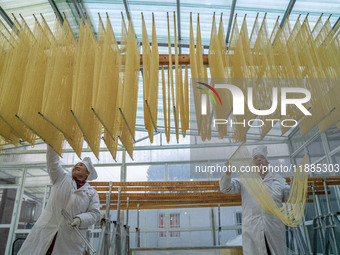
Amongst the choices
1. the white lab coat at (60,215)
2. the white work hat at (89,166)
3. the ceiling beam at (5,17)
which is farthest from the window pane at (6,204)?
the white lab coat at (60,215)

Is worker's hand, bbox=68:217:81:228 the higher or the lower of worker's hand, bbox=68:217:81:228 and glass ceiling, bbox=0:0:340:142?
the lower

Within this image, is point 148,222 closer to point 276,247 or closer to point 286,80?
point 276,247

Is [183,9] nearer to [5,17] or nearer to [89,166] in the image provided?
[5,17]

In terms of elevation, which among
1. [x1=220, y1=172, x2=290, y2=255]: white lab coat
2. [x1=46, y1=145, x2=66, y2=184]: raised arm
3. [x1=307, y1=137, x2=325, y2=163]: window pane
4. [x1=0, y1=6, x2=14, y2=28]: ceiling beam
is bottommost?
[x1=220, y1=172, x2=290, y2=255]: white lab coat

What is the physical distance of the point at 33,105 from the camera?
1.72 metres

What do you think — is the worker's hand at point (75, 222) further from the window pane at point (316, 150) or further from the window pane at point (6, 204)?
the window pane at point (6, 204)

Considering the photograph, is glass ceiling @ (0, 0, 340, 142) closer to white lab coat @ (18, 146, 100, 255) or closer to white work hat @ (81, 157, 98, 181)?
white work hat @ (81, 157, 98, 181)

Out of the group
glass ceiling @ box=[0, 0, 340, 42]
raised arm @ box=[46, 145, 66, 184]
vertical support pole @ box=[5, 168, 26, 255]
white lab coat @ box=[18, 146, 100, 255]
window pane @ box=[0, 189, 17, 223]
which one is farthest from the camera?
window pane @ box=[0, 189, 17, 223]

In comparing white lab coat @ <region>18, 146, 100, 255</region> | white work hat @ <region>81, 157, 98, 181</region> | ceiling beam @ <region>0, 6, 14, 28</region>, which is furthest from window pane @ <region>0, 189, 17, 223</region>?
white lab coat @ <region>18, 146, 100, 255</region>

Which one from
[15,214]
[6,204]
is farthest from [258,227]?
[6,204]

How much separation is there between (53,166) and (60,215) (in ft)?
1.42

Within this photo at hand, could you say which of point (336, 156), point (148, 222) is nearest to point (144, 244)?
point (148, 222)

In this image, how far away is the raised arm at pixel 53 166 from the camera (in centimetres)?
251

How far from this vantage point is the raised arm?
2.51 m
